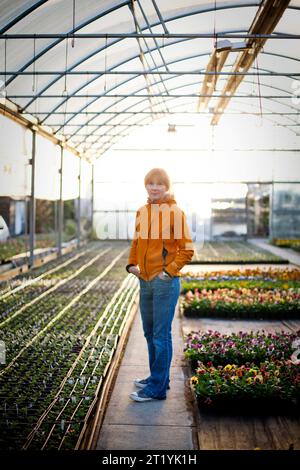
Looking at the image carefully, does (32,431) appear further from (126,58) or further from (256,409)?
(126,58)

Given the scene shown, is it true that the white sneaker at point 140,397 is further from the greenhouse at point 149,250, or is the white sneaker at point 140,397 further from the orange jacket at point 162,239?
the orange jacket at point 162,239

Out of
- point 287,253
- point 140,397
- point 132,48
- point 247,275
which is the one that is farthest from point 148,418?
point 287,253

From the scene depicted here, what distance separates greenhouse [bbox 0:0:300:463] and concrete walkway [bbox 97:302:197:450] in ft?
0.06

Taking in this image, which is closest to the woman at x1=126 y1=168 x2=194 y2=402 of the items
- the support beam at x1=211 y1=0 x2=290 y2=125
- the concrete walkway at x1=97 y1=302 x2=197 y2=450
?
the concrete walkway at x1=97 y1=302 x2=197 y2=450

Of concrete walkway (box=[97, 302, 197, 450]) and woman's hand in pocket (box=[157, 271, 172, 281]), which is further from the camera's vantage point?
woman's hand in pocket (box=[157, 271, 172, 281])

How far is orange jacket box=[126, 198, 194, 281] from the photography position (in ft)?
11.3

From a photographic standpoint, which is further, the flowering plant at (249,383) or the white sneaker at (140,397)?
the white sneaker at (140,397)

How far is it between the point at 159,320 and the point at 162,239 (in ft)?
1.80

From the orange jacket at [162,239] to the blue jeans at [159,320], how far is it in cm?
8

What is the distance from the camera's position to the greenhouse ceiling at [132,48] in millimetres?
6547

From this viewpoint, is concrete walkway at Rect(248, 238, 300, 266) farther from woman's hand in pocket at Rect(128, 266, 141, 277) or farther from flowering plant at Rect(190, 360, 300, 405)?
woman's hand in pocket at Rect(128, 266, 141, 277)

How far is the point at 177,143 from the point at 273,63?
801 cm

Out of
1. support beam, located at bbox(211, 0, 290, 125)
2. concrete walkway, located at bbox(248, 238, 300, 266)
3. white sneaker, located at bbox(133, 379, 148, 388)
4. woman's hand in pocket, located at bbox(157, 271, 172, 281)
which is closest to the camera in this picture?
woman's hand in pocket, located at bbox(157, 271, 172, 281)

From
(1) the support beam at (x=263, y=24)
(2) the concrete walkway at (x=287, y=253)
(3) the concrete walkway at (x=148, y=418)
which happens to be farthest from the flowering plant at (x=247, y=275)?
(3) the concrete walkway at (x=148, y=418)
